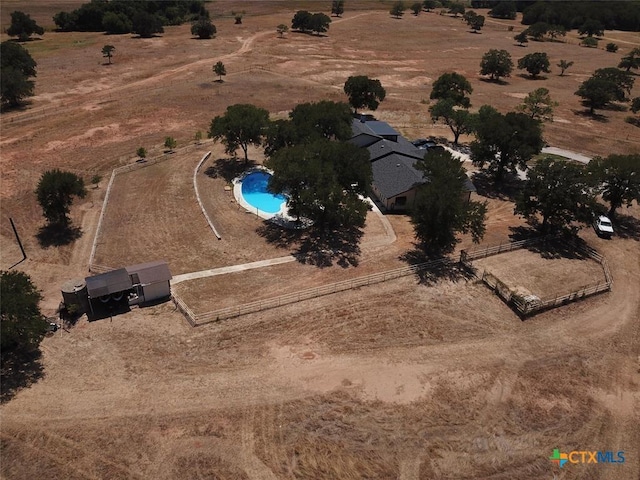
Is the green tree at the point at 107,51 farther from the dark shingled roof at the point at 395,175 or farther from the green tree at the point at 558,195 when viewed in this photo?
the green tree at the point at 558,195

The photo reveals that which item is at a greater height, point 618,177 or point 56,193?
point 56,193

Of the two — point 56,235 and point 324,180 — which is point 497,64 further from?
point 56,235

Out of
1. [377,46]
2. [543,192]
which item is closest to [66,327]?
[543,192]

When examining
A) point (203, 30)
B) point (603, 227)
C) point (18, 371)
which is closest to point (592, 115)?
point (603, 227)

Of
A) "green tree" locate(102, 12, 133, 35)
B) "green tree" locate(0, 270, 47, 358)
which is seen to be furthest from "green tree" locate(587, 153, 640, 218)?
"green tree" locate(102, 12, 133, 35)

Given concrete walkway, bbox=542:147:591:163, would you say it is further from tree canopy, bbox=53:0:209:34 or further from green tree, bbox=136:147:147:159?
tree canopy, bbox=53:0:209:34

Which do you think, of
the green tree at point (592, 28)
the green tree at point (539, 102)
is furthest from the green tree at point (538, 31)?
the green tree at point (539, 102)

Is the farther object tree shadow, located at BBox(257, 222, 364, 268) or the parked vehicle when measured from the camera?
the parked vehicle
